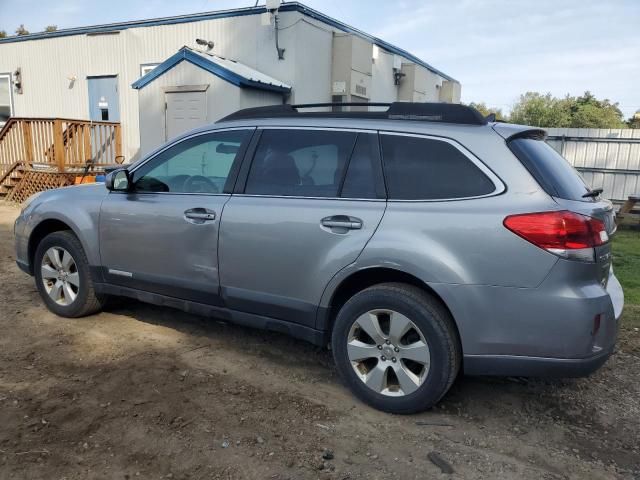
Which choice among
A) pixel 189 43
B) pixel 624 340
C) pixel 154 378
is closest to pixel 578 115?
pixel 189 43

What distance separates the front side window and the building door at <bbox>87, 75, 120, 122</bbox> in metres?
10.9

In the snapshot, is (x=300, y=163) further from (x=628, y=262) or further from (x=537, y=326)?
(x=628, y=262)

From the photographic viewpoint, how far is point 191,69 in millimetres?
10641

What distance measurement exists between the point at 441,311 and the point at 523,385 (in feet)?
3.75

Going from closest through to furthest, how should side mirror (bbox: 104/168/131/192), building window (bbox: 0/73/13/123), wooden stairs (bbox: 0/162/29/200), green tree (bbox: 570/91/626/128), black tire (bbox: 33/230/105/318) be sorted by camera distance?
1. side mirror (bbox: 104/168/131/192)
2. black tire (bbox: 33/230/105/318)
3. wooden stairs (bbox: 0/162/29/200)
4. building window (bbox: 0/73/13/123)
5. green tree (bbox: 570/91/626/128)

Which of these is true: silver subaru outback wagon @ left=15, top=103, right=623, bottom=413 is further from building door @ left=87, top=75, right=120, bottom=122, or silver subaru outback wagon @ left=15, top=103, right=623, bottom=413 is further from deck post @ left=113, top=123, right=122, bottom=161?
building door @ left=87, top=75, right=120, bottom=122

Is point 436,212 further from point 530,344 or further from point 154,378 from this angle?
point 154,378

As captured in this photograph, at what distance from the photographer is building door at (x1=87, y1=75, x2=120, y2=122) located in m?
14.1

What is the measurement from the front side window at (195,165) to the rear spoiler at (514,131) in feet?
5.68

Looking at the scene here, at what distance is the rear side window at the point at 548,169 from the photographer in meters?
2.96

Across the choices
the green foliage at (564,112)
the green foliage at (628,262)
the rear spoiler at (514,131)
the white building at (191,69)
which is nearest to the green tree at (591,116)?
the green foliage at (564,112)

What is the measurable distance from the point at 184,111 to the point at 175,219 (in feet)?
24.4

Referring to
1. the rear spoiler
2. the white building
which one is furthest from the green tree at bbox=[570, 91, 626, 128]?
the rear spoiler

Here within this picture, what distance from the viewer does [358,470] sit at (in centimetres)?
273
